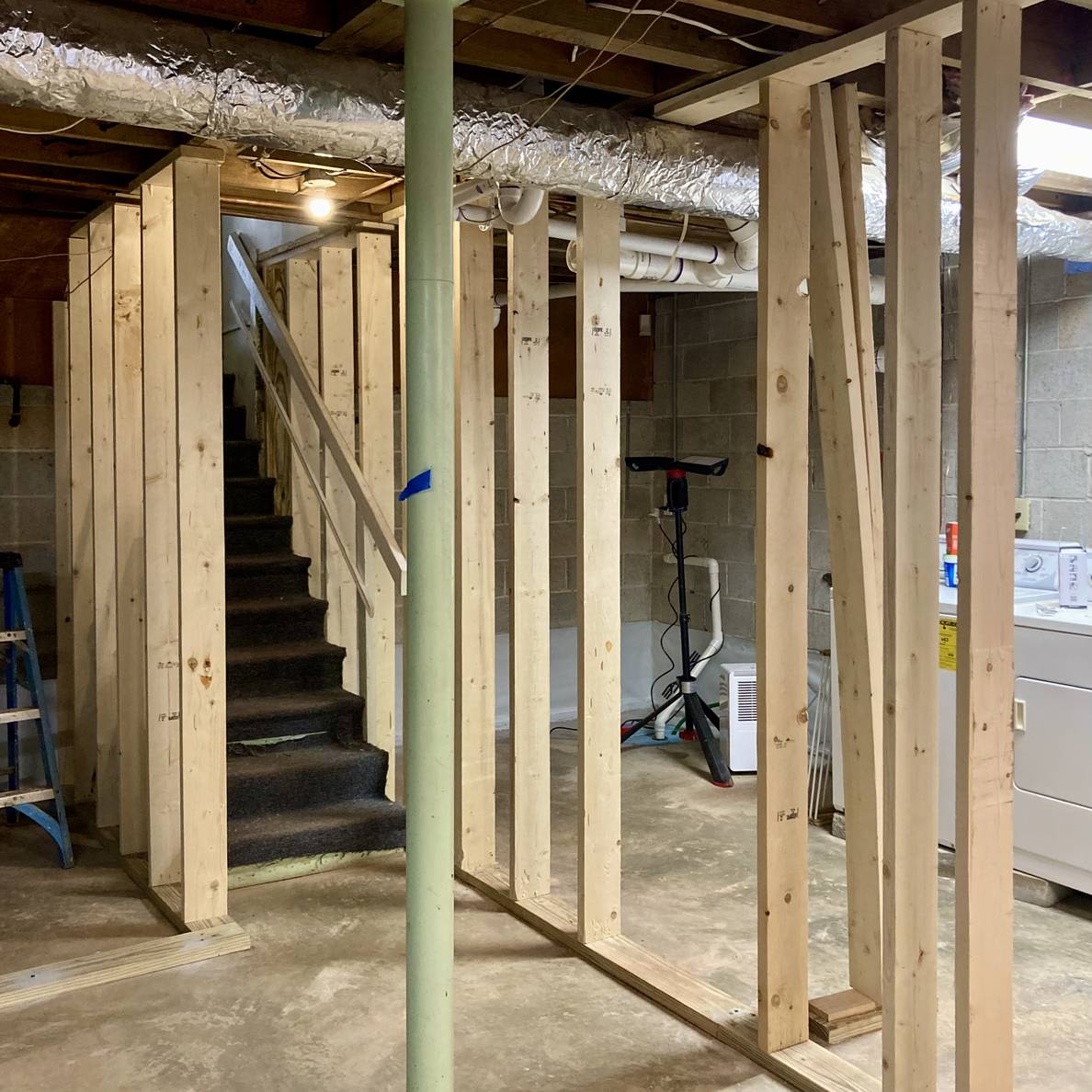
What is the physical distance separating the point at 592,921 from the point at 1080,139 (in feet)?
8.57

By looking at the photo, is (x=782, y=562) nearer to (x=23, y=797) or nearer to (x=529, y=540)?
(x=529, y=540)

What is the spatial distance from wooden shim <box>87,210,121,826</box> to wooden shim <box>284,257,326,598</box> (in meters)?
0.70

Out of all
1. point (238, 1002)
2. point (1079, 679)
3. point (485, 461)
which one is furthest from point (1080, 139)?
point (238, 1002)

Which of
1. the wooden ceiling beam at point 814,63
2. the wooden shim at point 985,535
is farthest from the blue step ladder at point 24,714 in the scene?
the wooden shim at point 985,535

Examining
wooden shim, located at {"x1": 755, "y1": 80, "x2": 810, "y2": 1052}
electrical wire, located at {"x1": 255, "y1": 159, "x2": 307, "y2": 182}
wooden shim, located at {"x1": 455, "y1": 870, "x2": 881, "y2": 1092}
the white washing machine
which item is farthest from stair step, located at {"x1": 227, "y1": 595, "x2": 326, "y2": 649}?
wooden shim, located at {"x1": 755, "y1": 80, "x2": 810, "y2": 1052}

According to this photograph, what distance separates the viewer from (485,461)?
381 cm

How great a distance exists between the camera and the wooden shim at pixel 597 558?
3221mm

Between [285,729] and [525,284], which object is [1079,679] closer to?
[525,284]

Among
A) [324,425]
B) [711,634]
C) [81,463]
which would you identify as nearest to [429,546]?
[324,425]

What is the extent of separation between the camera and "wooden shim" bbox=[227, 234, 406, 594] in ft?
11.8

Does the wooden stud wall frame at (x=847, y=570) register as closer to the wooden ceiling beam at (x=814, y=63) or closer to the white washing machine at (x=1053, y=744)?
the wooden ceiling beam at (x=814, y=63)

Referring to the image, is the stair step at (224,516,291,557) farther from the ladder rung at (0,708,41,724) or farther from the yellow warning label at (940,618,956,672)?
the yellow warning label at (940,618,956,672)

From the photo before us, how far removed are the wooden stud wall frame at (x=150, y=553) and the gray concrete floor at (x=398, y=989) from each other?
0.16m

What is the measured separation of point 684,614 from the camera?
18.6ft
